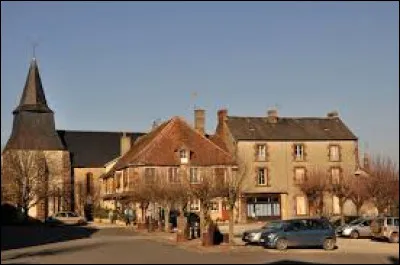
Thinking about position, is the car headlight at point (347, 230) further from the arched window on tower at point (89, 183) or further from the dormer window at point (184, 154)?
the arched window on tower at point (89, 183)

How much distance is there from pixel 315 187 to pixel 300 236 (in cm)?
2880

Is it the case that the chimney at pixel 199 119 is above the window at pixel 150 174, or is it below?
above

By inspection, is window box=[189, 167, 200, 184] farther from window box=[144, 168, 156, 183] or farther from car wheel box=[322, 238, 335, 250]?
car wheel box=[322, 238, 335, 250]

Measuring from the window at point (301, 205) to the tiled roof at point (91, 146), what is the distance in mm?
28311

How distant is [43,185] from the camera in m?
71.1

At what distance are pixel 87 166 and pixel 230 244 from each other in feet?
179

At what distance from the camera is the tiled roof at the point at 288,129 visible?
216ft

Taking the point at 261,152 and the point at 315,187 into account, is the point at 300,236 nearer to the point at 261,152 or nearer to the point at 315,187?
the point at 315,187

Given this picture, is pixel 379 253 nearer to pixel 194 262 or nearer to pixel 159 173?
pixel 194 262

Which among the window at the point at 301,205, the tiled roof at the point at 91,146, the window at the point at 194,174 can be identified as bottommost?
the window at the point at 301,205

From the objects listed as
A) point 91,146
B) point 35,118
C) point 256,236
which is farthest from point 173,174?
point 91,146

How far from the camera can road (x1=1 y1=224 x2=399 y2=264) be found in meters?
25.1

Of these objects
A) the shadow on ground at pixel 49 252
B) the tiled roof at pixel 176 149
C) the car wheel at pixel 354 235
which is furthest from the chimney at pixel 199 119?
the shadow on ground at pixel 49 252

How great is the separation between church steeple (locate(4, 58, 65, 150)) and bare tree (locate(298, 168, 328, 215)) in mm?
31836
